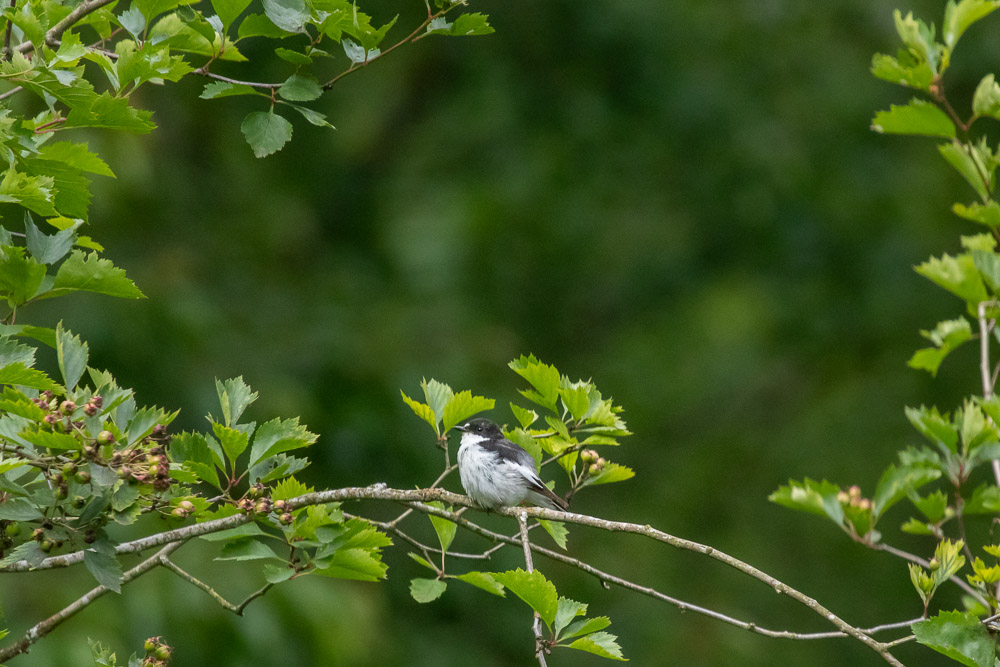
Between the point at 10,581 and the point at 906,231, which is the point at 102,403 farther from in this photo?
the point at 906,231

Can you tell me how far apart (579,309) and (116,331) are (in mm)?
5772

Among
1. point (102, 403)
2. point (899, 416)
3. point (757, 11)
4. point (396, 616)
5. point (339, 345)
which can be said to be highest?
point (102, 403)

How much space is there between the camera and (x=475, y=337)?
1065 cm

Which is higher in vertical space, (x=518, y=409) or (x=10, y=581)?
(x=518, y=409)

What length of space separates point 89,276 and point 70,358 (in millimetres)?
196

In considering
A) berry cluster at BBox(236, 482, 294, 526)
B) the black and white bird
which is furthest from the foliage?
berry cluster at BBox(236, 482, 294, 526)

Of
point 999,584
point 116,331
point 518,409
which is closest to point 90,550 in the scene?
point 518,409

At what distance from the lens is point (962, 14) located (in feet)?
12.3

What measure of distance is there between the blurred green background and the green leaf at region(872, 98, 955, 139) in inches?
276

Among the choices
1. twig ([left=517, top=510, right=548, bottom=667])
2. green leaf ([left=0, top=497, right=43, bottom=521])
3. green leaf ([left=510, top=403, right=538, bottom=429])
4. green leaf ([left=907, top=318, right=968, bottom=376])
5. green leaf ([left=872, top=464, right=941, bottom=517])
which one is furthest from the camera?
green leaf ([left=907, top=318, right=968, bottom=376])

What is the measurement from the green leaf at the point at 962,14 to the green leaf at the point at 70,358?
9.56ft

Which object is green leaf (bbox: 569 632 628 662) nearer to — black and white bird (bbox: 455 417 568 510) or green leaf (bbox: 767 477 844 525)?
green leaf (bbox: 767 477 844 525)

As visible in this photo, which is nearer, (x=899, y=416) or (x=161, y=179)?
(x=161, y=179)

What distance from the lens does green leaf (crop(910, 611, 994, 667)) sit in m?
2.51
